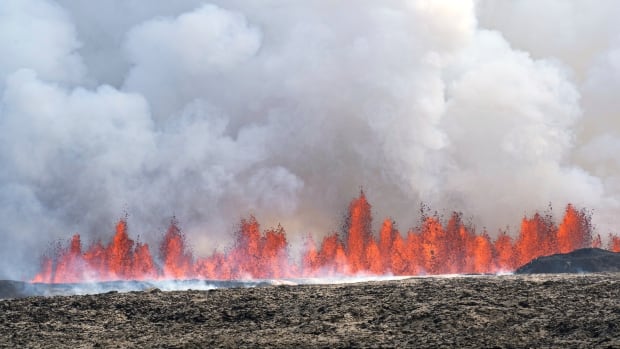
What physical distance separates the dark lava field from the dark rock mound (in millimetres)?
41198

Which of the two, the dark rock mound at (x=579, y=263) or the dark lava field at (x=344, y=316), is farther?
the dark rock mound at (x=579, y=263)

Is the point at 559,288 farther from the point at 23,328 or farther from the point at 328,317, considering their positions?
the point at 23,328

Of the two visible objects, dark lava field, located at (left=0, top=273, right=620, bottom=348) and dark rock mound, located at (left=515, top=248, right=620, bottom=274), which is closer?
dark lava field, located at (left=0, top=273, right=620, bottom=348)

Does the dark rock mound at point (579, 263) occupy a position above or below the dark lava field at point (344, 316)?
above

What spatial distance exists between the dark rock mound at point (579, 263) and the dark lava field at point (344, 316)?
41.2 metres

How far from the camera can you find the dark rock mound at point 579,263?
256 ft

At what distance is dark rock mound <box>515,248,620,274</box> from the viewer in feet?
256

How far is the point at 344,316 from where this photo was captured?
33.0 meters

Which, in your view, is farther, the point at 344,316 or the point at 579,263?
the point at 579,263

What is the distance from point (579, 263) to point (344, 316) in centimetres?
5659

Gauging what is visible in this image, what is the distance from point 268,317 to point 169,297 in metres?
7.75

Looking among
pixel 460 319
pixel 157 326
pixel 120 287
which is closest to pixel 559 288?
pixel 460 319

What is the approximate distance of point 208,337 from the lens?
3094cm

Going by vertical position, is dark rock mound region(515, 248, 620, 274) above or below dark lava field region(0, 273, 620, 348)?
Answer: above
